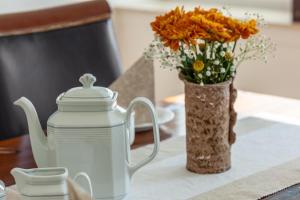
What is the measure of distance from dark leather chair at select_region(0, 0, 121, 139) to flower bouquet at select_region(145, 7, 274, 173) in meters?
0.69

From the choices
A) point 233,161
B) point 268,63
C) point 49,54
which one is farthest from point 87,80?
point 268,63

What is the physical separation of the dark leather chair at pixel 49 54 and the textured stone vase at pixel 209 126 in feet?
2.22

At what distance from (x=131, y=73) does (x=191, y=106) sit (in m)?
0.39

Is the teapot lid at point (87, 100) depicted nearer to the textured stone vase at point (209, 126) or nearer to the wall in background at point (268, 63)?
the textured stone vase at point (209, 126)

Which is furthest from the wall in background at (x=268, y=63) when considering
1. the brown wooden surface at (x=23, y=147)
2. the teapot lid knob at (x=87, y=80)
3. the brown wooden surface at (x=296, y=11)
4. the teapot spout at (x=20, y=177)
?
the teapot spout at (x=20, y=177)

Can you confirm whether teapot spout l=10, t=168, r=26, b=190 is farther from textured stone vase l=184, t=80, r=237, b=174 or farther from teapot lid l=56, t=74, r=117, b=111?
textured stone vase l=184, t=80, r=237, b=174

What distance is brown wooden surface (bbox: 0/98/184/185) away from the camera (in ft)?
5.03

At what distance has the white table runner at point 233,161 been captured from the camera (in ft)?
4.48

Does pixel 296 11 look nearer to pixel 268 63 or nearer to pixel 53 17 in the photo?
pixel 268 63

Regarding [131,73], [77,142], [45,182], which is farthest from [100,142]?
[131,73]

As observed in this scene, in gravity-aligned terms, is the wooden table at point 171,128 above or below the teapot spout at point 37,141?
below

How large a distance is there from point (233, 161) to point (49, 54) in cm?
80

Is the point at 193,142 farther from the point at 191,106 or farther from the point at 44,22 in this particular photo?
the point at 44,22

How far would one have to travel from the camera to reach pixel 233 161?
59.6 inches
